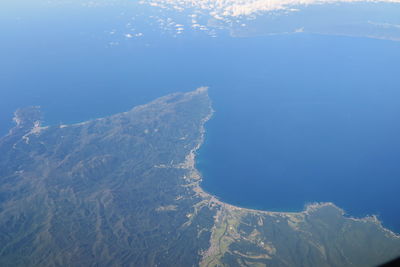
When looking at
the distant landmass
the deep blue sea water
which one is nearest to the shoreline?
the distant landmass

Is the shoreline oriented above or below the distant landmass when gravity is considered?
above

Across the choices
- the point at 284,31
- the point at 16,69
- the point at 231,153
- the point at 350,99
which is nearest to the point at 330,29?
the point at 284,31

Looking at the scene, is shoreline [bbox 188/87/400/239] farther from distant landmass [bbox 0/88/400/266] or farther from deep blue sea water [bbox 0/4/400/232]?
deep blue sea water [bbox 0/4/400/232]

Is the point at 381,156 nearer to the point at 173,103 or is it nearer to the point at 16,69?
the point at 173,103

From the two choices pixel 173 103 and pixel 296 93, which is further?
pixel 296 93

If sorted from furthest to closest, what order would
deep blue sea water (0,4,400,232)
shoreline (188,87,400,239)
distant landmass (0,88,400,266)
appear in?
deep blue sea water (0,4,400,232)
shoreline (188,87,400,239)
distant landmass (0,88,400,266)

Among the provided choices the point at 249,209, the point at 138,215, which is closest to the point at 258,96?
the point at 249,209
